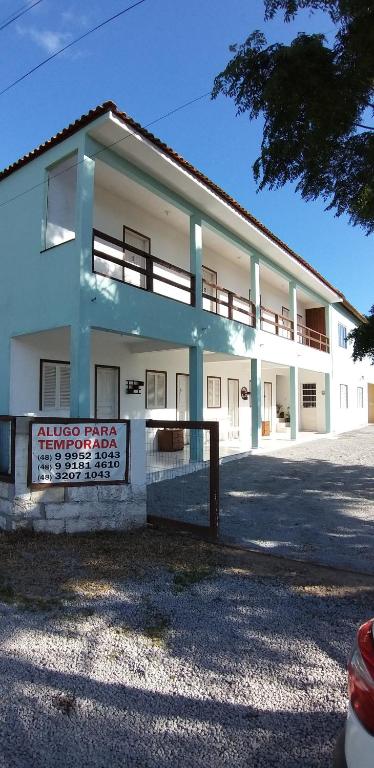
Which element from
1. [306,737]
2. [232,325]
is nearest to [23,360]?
[232,325]

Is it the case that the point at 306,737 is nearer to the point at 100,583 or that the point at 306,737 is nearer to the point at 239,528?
the point at 100,583

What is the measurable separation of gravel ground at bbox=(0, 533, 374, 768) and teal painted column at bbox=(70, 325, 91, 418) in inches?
139

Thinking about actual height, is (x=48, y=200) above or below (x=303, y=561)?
above

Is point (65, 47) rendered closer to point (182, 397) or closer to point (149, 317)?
point (149, 317)

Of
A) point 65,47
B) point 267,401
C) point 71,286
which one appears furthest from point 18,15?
point 267,401

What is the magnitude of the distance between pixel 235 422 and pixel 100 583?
1325 centimetres

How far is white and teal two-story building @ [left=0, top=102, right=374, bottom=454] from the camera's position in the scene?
7984 mm

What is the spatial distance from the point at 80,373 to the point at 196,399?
3.93 meters

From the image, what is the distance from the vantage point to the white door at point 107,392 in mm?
11230

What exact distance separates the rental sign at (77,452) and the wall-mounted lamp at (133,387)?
19.3 ft

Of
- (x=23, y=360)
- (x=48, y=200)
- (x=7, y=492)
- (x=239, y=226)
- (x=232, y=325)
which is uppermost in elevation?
(x=239, y=226)

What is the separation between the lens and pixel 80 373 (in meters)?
7.57

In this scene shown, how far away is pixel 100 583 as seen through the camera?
4207 mm

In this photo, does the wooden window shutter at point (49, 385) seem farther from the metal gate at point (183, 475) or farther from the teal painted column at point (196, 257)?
the teal painted column at point (196, 257)
